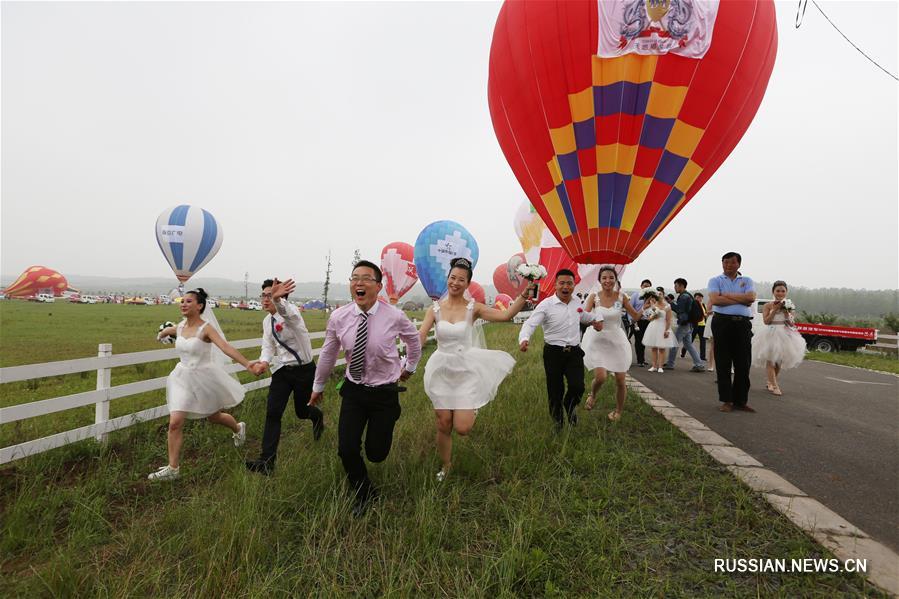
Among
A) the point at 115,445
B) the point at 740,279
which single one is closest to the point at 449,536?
the point at 115,445

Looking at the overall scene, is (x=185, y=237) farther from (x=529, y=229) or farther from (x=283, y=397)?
(x=283, y=397)

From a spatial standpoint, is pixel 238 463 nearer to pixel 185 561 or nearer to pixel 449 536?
pixel 185 561

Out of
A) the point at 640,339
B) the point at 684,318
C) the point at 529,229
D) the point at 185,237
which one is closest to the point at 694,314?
the point at 684,318

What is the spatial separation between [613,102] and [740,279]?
3338mm

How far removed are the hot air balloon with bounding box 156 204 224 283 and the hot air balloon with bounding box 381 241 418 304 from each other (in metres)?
7.49

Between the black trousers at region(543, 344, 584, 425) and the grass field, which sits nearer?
the grass field

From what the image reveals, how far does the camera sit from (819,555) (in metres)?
2.46

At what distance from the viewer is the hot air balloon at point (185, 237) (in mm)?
16734

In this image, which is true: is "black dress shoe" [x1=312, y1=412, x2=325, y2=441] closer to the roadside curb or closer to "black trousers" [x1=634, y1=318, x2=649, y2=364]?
the roadside curb

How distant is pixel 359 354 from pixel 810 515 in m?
3.46

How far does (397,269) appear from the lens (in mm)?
18891

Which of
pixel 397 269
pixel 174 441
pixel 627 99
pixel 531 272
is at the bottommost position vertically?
pixel 174 441

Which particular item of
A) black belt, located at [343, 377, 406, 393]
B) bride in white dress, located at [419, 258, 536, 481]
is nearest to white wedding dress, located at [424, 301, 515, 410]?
bride in white dress, located at [419, 258, 536, 481]

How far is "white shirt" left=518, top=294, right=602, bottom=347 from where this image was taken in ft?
16.6
